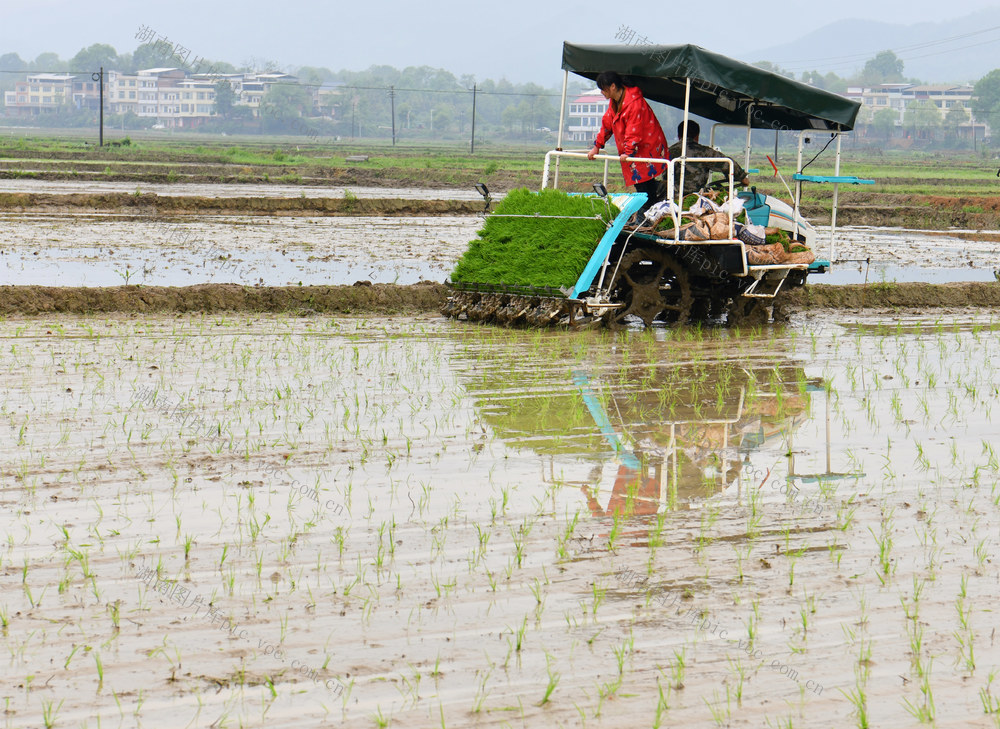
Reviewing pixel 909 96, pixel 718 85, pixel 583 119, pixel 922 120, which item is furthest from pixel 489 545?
pixel 909 96

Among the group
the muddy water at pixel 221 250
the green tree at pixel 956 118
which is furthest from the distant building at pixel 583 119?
the muddy water at pixel 221 250

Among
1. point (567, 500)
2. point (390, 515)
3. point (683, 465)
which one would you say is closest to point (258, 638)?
point (390, 515)

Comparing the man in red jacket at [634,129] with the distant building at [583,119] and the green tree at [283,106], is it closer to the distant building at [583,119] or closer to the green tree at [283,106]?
the distant building at [583,119]

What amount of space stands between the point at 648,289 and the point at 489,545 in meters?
6.84

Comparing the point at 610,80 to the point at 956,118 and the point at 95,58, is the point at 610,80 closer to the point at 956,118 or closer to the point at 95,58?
the point at 956,118

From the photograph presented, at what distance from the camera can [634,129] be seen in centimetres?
1139

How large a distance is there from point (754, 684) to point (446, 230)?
772 inches

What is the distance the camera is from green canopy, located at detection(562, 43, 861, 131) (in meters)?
10.8

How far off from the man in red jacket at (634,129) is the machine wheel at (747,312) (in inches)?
60.0

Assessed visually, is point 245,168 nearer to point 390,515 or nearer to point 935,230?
point 935,230

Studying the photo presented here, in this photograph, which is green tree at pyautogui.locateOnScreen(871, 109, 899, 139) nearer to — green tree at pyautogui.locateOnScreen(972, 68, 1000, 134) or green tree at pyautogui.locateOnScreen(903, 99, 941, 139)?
green tree at pyautogui.locateOnScreen(903, 99, 941, 139)

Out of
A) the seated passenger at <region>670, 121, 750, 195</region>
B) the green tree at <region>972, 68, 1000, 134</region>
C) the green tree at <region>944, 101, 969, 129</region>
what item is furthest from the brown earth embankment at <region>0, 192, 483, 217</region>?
the green tree at <region>944, 101, 969, 129</region>

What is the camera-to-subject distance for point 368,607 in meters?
4.54

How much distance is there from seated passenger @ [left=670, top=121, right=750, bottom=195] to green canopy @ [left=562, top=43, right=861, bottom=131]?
0.49 m
